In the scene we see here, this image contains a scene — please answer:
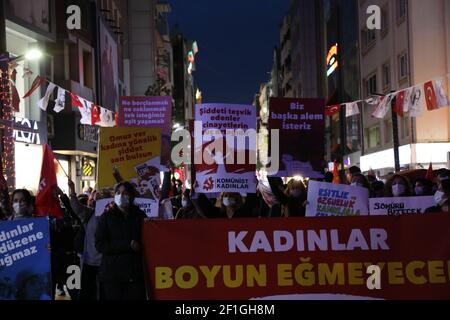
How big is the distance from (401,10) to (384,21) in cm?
353

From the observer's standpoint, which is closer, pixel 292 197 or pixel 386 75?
pixel 292 197

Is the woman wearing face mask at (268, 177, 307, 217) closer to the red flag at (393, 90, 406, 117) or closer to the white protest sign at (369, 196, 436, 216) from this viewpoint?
the white protest sign at (369, 196, 436, 216)

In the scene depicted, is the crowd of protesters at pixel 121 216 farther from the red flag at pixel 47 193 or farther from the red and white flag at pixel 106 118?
the red and white flag at pixel 106 118

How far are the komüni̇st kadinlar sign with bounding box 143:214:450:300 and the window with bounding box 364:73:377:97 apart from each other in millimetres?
33460

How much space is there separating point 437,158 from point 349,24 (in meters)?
20.9

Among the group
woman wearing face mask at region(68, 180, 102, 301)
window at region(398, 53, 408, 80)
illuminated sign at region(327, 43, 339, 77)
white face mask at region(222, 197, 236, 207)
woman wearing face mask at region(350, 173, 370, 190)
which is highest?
illuminated sign at region(327, 43, 339, 77)

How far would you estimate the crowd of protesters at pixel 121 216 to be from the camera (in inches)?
292

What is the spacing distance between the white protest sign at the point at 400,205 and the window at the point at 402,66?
24.3m

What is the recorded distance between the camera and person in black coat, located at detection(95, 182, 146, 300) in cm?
734

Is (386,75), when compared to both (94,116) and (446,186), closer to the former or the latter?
(94,116)

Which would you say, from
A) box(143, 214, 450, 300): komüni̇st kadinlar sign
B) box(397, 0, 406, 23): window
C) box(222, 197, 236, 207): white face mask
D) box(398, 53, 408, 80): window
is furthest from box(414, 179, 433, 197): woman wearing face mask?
box(397, 0, 406, 23): window

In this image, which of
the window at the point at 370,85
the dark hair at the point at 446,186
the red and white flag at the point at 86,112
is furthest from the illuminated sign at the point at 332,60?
the dark hair at the point at 446,186

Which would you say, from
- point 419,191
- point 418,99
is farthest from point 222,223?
point 418,99

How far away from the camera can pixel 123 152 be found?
10086 mm
